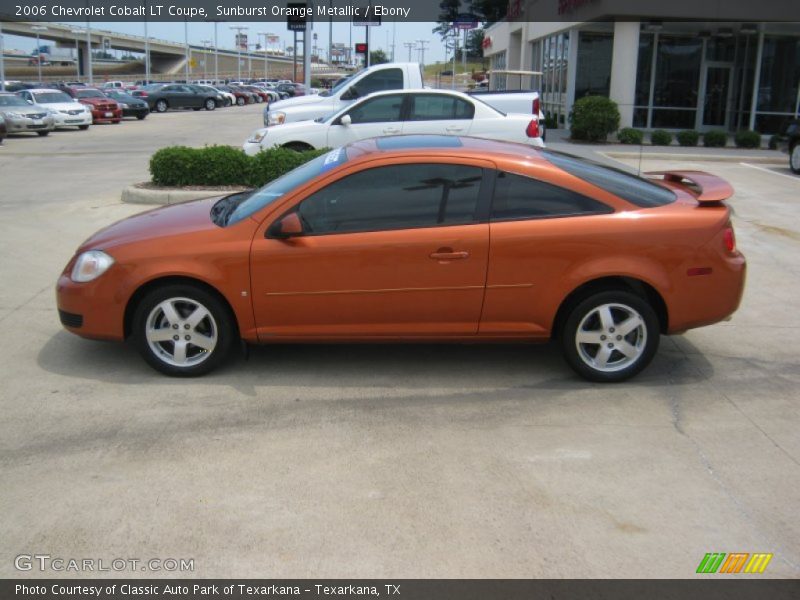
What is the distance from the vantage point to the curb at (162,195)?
11470 mm

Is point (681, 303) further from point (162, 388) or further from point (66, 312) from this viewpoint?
point (66, 312)

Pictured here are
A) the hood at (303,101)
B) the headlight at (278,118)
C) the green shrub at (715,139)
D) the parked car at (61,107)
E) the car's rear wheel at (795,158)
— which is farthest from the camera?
the parked car at (61,107)

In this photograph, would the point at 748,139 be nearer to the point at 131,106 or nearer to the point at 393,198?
the point at 393,198

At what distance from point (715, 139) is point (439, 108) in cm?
1366

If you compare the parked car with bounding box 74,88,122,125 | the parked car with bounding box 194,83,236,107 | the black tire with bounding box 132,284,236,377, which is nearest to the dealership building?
the parked car with bounding box 74,88,122,125

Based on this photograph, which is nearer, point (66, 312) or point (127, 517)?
point (127, 517)

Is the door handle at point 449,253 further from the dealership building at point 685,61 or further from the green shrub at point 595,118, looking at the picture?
the dealership building at point 685,61

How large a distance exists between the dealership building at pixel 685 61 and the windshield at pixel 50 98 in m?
19.2

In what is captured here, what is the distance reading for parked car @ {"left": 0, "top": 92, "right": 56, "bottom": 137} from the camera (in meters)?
27.1

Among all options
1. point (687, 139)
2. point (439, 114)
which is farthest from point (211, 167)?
point (687, 139)

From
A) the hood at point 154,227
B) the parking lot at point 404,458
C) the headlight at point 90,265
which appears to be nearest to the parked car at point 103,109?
the parking lot at point 404,458

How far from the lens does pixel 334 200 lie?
5469 millimetres
